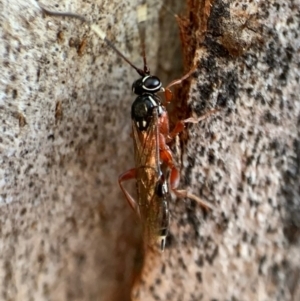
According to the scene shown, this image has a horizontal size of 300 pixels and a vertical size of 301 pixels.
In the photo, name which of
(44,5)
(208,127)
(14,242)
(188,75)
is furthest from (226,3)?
(14,242)

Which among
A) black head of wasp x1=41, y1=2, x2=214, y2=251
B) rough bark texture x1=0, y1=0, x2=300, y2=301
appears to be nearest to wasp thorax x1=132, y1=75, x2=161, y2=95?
black head of wasp x1=41, y1=2, x2=214, y2=251

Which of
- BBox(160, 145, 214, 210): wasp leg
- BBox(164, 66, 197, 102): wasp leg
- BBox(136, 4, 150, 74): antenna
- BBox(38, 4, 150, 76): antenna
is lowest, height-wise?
BBox(160, 145, 214, 210): wasp leg

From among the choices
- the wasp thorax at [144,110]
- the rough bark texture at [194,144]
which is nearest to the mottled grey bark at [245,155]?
the rough bark texture at [194,144]

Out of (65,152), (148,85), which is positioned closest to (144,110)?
(148,85)

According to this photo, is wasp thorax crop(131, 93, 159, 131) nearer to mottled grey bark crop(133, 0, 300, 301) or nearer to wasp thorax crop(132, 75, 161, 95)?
wasp thorax crop(132, 75, 161, 95)

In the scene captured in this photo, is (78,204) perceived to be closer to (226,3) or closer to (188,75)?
(188,75)

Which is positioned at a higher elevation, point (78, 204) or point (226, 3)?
point (226, 3)
